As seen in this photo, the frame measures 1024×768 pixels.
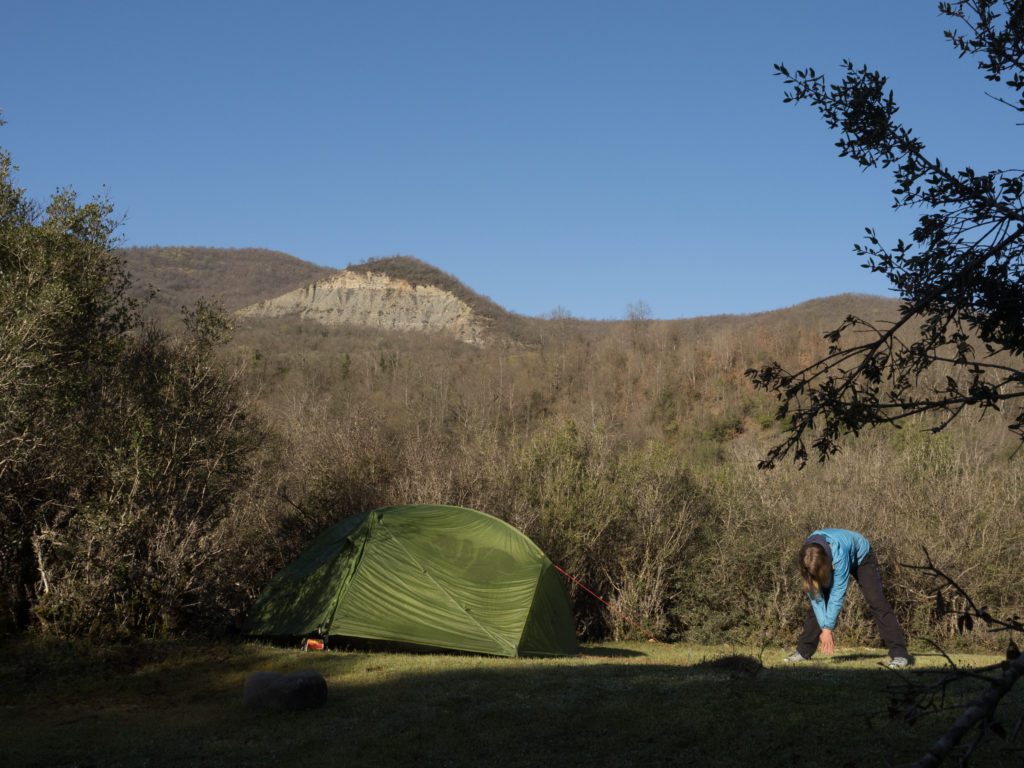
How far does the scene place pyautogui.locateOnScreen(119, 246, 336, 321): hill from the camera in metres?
109

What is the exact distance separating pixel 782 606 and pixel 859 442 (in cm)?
999

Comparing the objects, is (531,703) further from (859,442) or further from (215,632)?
(859,442)

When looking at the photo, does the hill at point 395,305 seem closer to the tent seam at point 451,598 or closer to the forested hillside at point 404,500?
the forested hillside at point 404,500

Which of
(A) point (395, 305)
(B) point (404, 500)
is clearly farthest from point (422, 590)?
(A) point (395, 305)

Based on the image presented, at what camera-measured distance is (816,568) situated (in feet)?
35.3

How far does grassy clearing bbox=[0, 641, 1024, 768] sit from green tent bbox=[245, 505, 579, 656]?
209 cm

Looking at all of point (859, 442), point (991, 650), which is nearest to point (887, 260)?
point (991, 650)

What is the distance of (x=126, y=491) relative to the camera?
14.7 metres

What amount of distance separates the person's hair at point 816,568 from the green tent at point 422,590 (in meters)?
5.22

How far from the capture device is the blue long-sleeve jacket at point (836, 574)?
35.5 feet

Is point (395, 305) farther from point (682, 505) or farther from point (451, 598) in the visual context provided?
point (451, 598)

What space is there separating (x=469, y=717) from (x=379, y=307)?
99.8 m

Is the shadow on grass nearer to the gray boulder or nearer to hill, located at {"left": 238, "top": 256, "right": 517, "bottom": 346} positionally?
the gray boulder

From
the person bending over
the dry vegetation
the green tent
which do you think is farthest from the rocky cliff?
the person bending over
